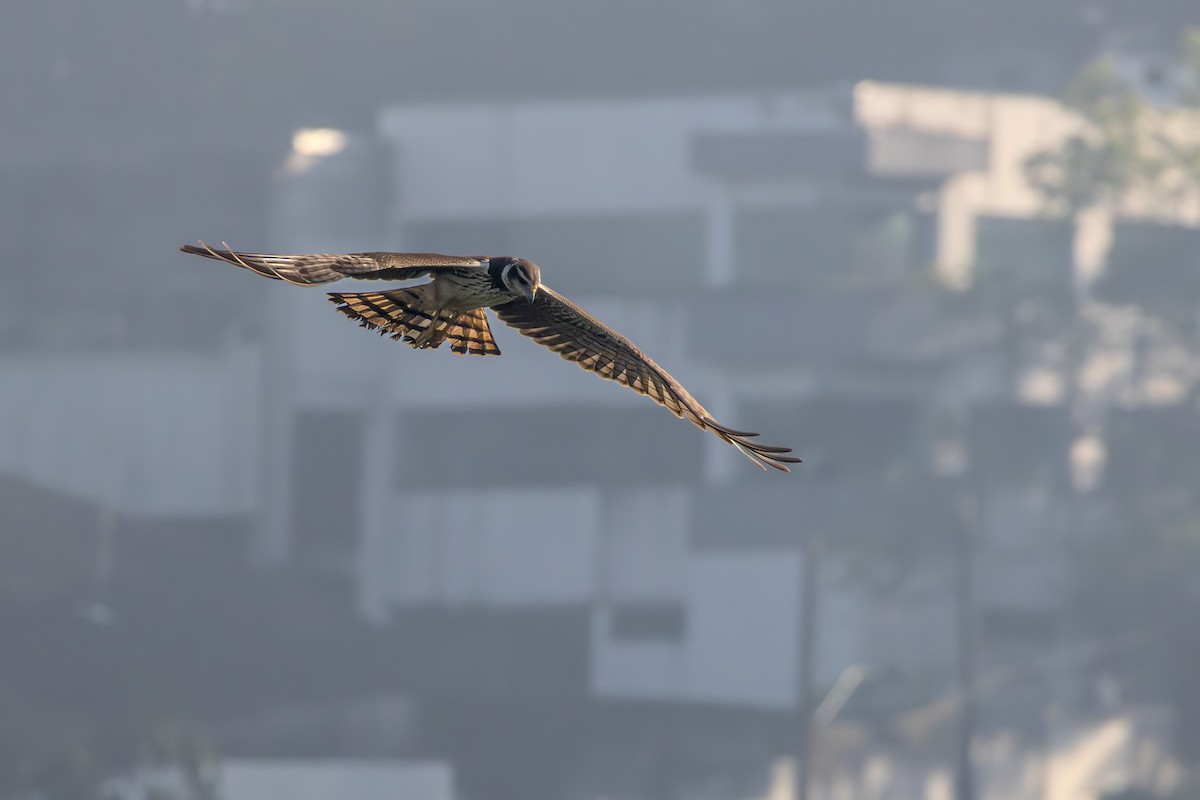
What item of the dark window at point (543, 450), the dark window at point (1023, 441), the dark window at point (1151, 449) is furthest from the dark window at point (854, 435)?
the dark window at point (1151, 449)

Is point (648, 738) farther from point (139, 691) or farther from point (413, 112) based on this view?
point (413, 112)

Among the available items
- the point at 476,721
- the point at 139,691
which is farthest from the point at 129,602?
the point at 476,721

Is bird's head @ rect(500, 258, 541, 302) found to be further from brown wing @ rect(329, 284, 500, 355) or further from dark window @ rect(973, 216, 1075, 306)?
dark window @ rect(973, 216, 1075, 306)

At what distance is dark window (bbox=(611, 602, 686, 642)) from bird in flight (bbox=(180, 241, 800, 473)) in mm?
46374

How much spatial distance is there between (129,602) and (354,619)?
7.88 m

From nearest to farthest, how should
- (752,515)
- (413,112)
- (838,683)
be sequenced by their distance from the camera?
(838,683), (752,515), (413,112)

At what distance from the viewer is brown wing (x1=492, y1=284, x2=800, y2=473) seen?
25.6 ft

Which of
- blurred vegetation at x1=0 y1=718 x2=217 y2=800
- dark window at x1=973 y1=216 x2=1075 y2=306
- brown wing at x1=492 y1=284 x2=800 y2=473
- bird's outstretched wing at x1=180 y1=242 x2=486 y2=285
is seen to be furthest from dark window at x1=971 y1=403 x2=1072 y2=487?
bird's outstretched wing at x1=180 y1=242 x2=486 y2=285

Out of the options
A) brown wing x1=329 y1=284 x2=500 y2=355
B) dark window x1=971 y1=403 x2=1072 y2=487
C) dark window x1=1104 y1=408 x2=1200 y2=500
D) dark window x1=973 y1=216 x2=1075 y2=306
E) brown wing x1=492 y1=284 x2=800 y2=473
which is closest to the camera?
brown wing x1=329 y1=284 x2=500 y2=355

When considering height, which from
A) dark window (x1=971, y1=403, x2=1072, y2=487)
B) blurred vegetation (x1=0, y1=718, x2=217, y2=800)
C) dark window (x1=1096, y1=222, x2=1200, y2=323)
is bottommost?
blurred vegetation (x1=0, y1=718, x2=217, y2=800)

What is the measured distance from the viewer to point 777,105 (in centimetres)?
6106

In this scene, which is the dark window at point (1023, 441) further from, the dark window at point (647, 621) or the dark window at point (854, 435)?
the dark window at point (647, 621)

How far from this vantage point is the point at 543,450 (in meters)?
56.7

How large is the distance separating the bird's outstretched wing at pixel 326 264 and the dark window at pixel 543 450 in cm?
4905
